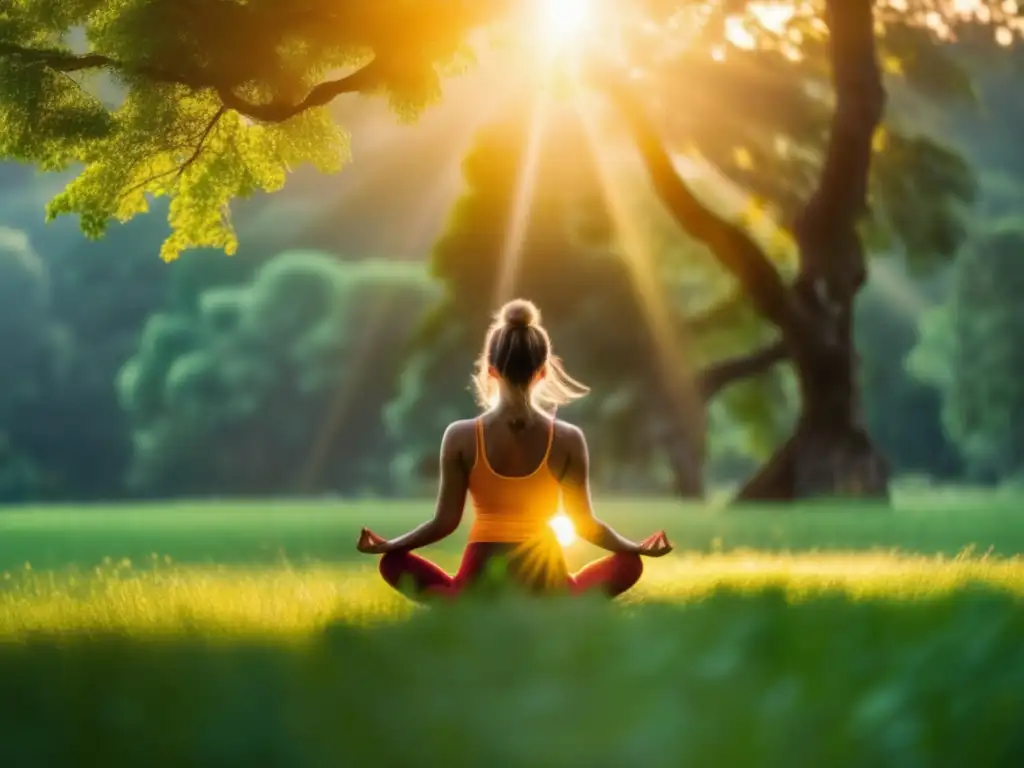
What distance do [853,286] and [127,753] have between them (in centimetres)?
2387

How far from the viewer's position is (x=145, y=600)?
766 centimetres

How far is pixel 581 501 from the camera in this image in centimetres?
708

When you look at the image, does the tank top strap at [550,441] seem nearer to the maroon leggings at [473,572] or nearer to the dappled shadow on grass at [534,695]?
the maroon leggings at [473,572]

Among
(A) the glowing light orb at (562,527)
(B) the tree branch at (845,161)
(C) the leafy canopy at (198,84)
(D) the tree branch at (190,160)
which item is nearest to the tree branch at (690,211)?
(B) the tree branch at (845,161)

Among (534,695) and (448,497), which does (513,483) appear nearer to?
(448,497)

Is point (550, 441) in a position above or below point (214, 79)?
below

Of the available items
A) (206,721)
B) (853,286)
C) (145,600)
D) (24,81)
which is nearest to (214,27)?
(24,81)

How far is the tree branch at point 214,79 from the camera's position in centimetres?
1045

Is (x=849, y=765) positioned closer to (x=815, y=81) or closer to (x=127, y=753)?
(x=127, y=753)

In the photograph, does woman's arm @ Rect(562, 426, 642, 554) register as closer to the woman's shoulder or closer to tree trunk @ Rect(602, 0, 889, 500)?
the woman's shoulder

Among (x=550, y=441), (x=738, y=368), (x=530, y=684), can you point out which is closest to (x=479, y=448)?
(x=550, y=441)

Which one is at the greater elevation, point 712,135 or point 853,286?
point 712,135

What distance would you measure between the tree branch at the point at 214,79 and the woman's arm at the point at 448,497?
15.8 ft

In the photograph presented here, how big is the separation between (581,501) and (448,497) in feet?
2.20
